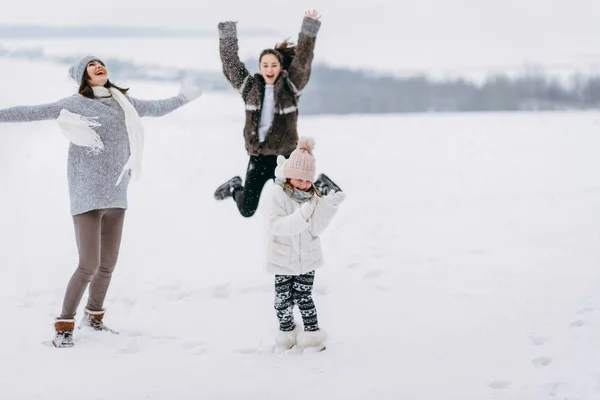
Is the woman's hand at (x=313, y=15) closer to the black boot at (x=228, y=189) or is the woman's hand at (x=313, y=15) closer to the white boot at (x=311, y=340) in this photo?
the black boot at (x=228, y=189)

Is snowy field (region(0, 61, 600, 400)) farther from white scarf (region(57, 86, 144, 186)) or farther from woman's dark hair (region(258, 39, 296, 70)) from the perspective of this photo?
woman's dark hair (region(258, 39, 296, 70))

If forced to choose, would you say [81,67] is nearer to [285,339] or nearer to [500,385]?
[285,339]

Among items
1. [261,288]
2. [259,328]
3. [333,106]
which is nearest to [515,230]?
[261,288]

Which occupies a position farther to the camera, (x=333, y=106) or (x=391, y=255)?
(x=333, y=106)

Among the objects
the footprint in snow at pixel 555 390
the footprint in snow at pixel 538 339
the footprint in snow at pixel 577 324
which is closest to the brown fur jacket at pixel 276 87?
the footprint in snow at pixel 538 339

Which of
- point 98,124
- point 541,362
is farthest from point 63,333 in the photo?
point 541,362

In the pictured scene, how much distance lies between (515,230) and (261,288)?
10.4 ft

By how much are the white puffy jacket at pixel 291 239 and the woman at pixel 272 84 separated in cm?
121

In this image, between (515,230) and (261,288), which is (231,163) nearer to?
(515,230)

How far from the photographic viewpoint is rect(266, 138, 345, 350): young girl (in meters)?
4.25

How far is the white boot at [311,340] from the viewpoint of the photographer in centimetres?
443

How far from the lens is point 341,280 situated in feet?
20.4

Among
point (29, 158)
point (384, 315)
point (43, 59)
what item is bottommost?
point (384, 315)

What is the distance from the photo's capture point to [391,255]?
7.04 meters
